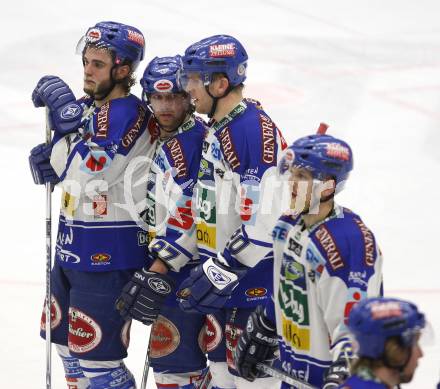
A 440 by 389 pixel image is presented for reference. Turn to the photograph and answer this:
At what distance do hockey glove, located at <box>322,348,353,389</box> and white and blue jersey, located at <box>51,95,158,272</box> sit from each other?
162 centimetres

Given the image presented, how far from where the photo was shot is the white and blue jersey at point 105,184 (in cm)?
501

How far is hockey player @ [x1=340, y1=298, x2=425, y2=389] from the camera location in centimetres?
318

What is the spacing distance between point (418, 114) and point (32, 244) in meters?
3.57

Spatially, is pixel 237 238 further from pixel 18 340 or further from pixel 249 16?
pixel 249 16

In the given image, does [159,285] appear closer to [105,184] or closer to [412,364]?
[105,184]

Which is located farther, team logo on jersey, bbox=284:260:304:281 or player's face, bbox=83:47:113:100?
player's face, bbox=83:47:113:100

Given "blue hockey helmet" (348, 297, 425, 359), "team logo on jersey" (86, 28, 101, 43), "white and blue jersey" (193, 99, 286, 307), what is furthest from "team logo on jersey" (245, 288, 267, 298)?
"blue hockey helmet" (348, 297, 425, 359)

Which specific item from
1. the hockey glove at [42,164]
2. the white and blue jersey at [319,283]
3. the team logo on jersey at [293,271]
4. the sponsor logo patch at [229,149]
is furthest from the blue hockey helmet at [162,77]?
the team logo on jersey at [293,271]

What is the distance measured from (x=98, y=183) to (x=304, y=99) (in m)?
5.04

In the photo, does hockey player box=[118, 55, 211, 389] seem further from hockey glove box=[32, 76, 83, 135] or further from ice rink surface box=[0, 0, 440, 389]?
ice rink surface box=[0, 0, 440, 389]

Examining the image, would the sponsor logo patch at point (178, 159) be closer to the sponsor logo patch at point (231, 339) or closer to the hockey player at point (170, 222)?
the hockey player at point (170, 222)

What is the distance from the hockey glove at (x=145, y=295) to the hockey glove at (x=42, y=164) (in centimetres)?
61

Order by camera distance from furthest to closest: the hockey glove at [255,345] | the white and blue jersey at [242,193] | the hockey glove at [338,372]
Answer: the white and blue jersey at [242,193] < the hockey glove at [255,345] < the hockey glove at [338,372]

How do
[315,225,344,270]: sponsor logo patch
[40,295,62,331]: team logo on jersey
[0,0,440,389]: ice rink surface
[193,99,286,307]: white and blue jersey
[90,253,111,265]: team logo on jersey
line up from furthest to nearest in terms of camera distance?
1. [0,0,440,389]: ice rink surface
2. [40,295,62,331]: team logo on jersey
3. [90,253,111,265]: team logo on jersey
4. [193,99,286,307]: white and blue jersey
5. [315,225,344,270]: sponsor logo patch
